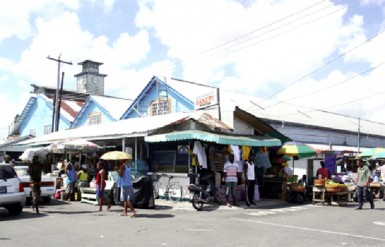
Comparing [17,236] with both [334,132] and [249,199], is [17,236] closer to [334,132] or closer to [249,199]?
[249,199]

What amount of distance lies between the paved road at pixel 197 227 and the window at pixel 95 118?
23020 mm

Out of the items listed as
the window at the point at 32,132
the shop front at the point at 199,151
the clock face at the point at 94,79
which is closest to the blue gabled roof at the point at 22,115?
the window at the point at 32,132

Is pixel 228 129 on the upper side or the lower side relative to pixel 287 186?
upper

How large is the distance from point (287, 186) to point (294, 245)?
921 cm

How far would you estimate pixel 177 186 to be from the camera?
16.0 meters

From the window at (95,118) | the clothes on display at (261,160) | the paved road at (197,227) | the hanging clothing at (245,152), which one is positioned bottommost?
the paved road at (197,227)

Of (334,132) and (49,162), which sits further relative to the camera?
(334,132)

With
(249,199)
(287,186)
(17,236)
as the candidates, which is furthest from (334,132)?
(17,236)

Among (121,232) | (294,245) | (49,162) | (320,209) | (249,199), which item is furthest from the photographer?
(49,162)

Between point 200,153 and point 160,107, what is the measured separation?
1633cm

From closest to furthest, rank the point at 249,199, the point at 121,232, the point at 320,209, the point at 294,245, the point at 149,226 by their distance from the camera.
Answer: the point at 294,245 < the point at 121,232 < the point at 149,226 < the point at 320,209 < the point at 249,199

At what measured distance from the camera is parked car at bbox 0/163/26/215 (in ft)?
38.4

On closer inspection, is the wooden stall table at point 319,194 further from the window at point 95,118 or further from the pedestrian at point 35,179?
the window at point 95,118

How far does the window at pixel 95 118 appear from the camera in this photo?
3702 cm
